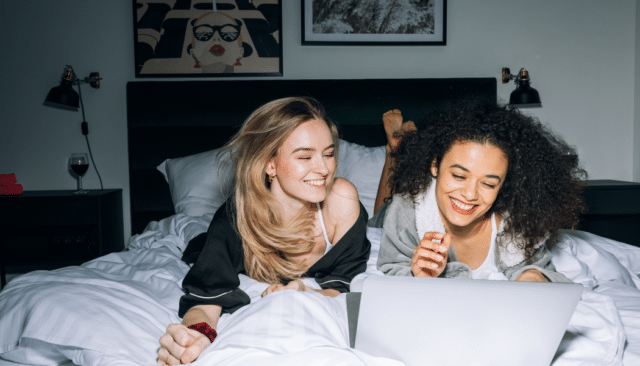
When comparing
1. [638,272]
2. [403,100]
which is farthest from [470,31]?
[638,272]

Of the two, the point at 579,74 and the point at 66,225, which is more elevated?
the point at 579,74

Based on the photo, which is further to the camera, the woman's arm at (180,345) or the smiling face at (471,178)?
the smiling face at (471,178)

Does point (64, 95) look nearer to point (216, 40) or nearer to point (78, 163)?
point (78, 163)

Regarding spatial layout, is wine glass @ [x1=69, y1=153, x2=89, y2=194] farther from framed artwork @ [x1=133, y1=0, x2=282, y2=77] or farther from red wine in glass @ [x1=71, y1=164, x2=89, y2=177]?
framed artwork @ [x1=133, y1=0, x2=282, y2=77]

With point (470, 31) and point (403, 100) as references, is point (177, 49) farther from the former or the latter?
point (470, 31)

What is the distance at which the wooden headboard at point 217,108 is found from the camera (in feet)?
7.89

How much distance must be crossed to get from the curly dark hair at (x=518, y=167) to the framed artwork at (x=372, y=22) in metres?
1.46

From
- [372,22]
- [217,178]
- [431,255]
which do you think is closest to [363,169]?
[217,178]

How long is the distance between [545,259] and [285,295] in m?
0.80

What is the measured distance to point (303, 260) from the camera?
1321 mm

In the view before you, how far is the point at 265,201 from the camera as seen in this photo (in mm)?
1243

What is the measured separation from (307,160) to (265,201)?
0.61 feet

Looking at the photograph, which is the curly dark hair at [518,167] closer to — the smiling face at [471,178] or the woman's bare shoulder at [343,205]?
the smiling face at [471,178]

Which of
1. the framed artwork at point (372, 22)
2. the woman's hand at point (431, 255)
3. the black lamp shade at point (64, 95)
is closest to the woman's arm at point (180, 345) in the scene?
the woman's hand at point (431, 255)
